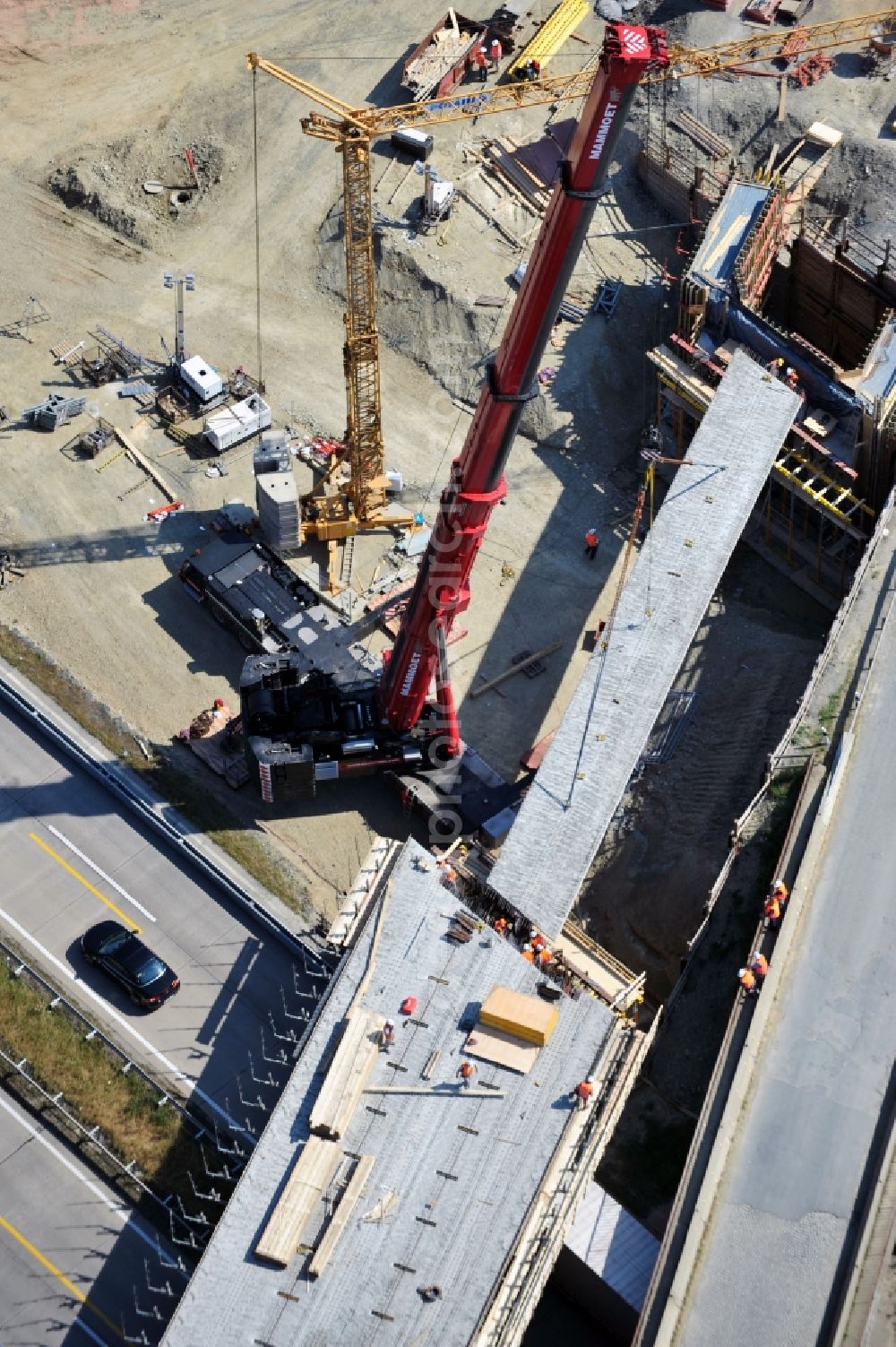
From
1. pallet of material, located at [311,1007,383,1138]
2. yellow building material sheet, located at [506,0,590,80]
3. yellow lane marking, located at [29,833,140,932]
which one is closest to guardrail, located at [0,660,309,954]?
yellow lane marking, located at [29,833,140,932]

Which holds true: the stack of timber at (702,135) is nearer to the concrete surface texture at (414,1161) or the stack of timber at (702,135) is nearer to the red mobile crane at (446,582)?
the red mobile crane at (446,582)

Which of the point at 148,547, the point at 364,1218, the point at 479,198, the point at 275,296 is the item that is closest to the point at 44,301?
the point at 275,296

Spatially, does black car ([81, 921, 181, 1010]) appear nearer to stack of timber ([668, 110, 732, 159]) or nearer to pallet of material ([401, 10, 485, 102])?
pallet of material ([401, 10, 485, 102])

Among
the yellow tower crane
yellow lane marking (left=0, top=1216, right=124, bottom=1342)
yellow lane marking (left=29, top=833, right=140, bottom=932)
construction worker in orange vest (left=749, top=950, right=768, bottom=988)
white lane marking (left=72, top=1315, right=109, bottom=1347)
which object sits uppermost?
the yellow tower crane

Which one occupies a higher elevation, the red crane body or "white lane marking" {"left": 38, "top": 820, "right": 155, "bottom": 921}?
the red crane body

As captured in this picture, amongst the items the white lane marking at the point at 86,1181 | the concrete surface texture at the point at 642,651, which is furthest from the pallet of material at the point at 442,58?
the white lane marking at the point at 86,1181

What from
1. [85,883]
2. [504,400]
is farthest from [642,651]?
[85,883]
